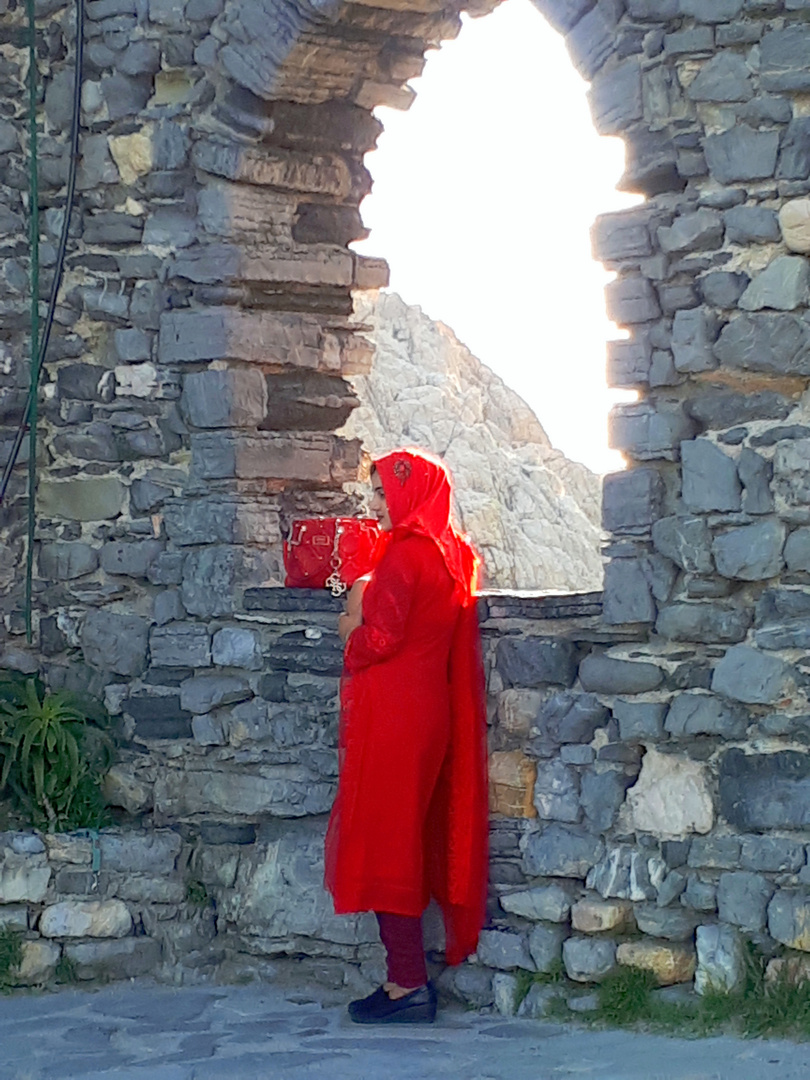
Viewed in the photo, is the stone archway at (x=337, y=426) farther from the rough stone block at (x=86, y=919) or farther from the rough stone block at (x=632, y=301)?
the rough stone block at (x=86, y=919)

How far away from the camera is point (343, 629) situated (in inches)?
196

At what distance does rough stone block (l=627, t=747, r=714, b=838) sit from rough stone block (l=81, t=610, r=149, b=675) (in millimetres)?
1866

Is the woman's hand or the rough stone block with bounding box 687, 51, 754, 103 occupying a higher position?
the rough stone block with bounding box 687, 51, 754, 103

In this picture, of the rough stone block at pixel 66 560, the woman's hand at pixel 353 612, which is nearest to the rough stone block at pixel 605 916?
the woman's hand at pixel 353 612

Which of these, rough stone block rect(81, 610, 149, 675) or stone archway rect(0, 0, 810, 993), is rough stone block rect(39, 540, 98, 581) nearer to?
stone archway rect(0, 0, 810, 993)

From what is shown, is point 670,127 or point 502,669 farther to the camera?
point 502,669

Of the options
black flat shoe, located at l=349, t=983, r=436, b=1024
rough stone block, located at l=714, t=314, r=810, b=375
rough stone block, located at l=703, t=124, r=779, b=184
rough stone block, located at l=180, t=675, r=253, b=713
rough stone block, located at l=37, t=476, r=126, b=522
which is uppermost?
rough stone block, located at l=703, t=124, r=779, b=184

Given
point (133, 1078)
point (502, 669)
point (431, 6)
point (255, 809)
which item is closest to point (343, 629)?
point (502, 669)

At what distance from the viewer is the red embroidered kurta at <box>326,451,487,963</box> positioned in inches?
189

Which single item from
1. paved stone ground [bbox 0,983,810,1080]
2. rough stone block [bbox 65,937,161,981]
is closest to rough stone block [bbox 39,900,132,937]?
rough stone block [bbox 65,937,161,981]

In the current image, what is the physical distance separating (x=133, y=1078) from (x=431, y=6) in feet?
10.9

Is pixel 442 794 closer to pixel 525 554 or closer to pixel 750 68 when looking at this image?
pixel 750 68

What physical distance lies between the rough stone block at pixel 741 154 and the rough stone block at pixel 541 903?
2.03 meters

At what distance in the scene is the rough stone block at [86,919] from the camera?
17.8 ft
